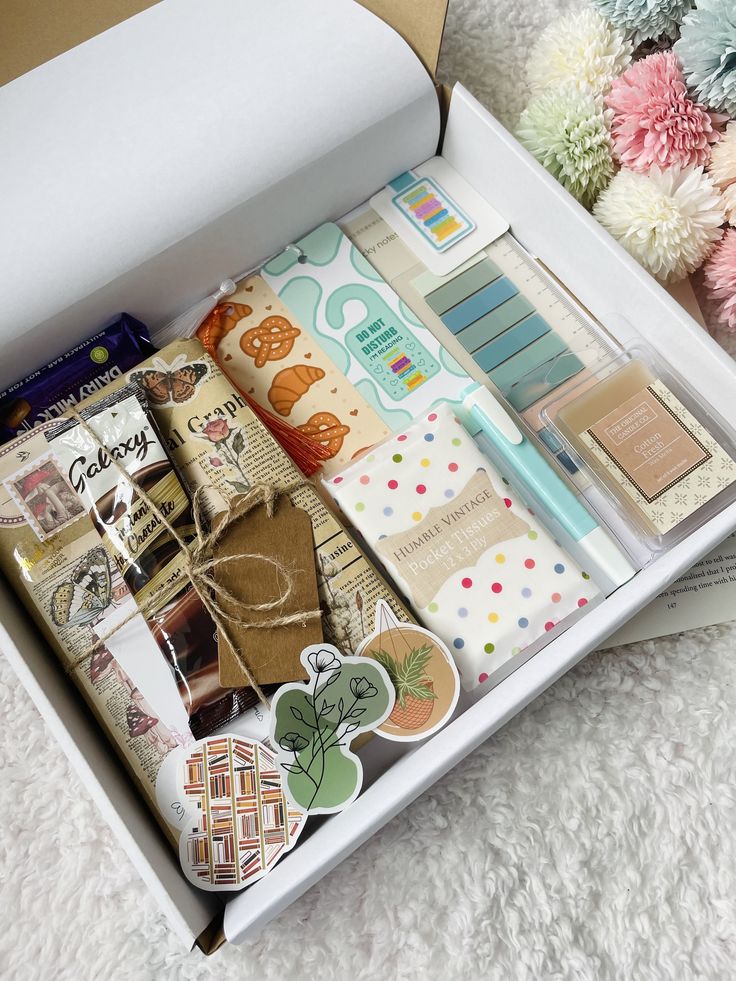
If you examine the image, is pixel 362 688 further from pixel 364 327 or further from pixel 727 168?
pixel 727 168

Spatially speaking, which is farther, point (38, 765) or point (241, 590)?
point (38, 765)

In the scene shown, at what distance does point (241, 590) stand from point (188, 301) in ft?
0.95

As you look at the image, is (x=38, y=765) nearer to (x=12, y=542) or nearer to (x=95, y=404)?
(x=12, y=542)

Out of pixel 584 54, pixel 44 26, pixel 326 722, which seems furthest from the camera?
pixel 584 54

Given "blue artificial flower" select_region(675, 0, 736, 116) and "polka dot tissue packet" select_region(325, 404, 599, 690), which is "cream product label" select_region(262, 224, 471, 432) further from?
"blue artificial flower" select_region(675, 0, 736, 116)

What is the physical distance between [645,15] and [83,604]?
0.75m

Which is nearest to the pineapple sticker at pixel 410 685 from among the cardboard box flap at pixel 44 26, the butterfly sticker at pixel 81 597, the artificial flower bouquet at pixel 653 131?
the butterfly sticker at pixel 81 597

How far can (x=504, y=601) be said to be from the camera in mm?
621

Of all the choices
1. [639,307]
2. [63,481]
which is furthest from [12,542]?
[639,307]

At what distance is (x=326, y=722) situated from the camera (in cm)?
58

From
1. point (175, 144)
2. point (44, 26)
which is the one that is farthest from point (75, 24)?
point (175, 144)

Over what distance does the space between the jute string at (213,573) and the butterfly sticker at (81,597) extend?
2 cm

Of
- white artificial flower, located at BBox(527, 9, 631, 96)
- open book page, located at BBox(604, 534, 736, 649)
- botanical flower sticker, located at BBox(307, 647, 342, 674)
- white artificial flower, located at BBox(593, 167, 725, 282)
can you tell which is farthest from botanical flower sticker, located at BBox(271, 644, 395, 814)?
white artificial flower, located at BBox(527, 9, 631, 96)

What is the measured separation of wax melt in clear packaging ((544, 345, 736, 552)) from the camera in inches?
25.3
